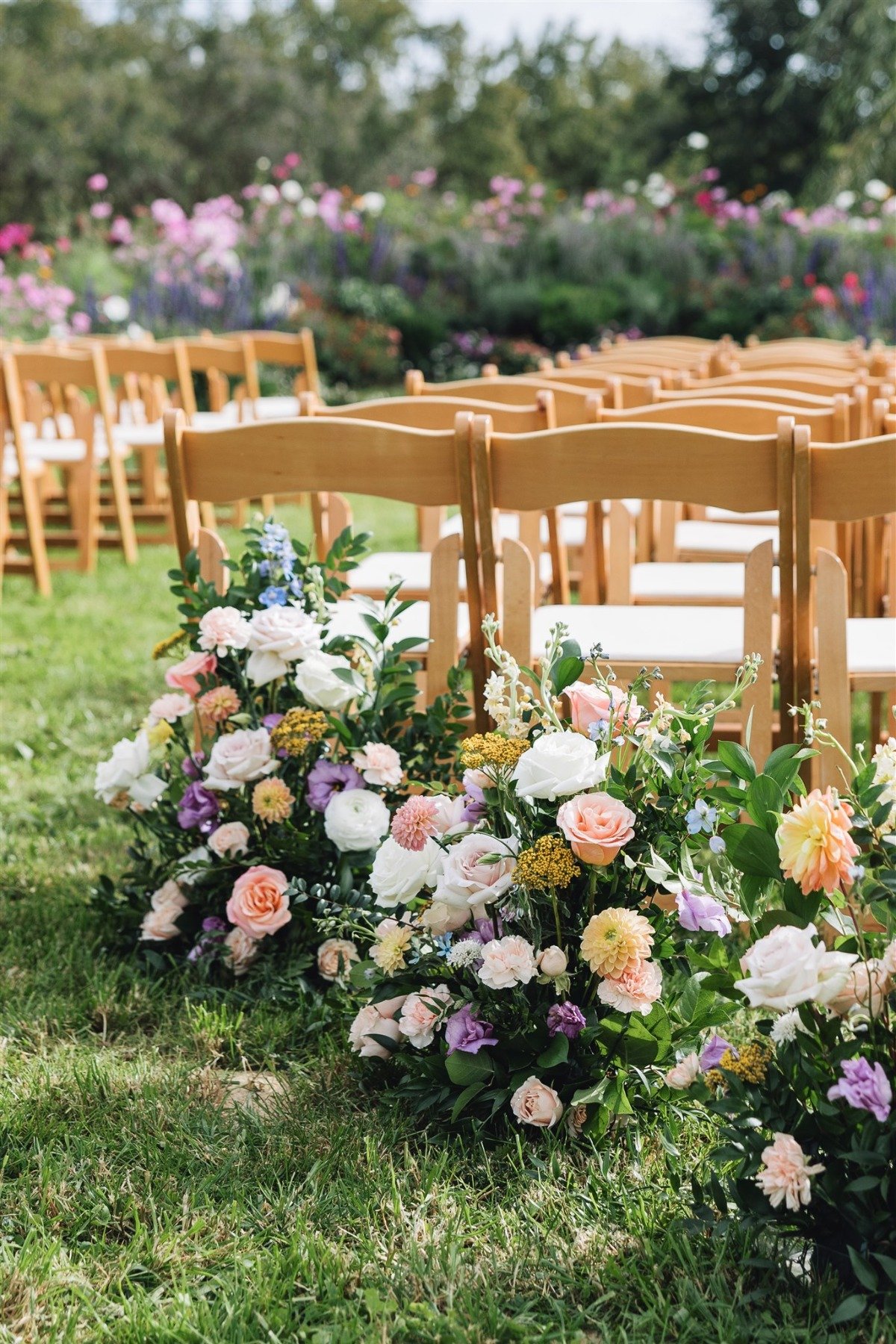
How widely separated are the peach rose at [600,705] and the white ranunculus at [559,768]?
69 millimetres

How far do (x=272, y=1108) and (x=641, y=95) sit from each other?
30.1 metres

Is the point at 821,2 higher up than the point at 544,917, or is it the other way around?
the point at 821,2

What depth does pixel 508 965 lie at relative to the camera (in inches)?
67.2

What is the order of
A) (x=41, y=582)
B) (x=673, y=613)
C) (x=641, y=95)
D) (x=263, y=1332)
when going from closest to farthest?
(x=263, y=1332) → (x=673, y=613) → (x=41, y=582) → (x=641, y=95)

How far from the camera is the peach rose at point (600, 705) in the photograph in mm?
1752

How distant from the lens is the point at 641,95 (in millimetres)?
28797

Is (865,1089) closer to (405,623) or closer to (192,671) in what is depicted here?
(192,671)

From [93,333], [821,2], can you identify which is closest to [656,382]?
→ [93,333]

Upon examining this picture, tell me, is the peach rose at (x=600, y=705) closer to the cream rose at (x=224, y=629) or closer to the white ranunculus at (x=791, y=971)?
the white ranunculus at (x=791, y=971)

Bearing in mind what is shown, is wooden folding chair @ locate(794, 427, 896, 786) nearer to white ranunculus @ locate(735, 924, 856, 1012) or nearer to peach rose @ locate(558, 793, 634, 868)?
peach rose @ locate(558, 793, 634, 868)

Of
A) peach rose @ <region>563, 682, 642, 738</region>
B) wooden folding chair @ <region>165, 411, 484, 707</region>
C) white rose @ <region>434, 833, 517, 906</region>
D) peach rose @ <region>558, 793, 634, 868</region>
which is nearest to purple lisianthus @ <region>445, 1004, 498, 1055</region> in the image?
white rose @ <region>434, 833, 517, 906</region>

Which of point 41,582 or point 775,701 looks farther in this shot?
point 41,582

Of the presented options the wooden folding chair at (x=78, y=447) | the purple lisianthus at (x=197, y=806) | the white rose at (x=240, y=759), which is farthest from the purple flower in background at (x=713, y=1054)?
the wooden folding chair at (x=78, y=447)

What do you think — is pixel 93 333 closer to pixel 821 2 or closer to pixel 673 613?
pixel 673 613
